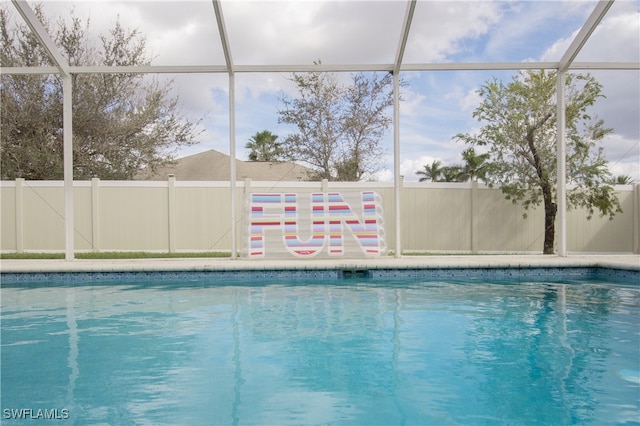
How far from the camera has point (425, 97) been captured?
13570 mm

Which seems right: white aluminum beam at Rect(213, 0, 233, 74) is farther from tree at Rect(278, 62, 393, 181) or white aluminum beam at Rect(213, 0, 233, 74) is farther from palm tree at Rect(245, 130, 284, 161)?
palm tree at Rect(245, 130, 284, 161)

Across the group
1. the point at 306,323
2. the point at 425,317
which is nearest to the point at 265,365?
the point at 306,323

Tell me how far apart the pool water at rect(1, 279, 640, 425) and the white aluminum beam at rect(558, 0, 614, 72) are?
375cm

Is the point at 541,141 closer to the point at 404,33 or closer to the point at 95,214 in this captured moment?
the point at 404,33

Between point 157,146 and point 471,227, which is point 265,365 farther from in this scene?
point 157,146

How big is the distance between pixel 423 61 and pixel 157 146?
29.9 feet

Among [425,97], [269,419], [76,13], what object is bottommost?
[269,419]

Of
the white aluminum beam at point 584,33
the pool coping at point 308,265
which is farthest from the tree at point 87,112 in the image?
the white aluminum beam at point 584,33

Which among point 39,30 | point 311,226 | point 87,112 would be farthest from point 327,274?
point 87,112

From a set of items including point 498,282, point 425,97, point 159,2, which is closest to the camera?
point 498,282

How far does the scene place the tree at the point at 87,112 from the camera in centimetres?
1318

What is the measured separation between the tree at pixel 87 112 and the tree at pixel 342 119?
11.4 feet

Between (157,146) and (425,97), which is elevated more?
(425,97)

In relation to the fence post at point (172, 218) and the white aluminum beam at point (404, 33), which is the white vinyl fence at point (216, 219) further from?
the white aluminum beam at point (404, 33)
